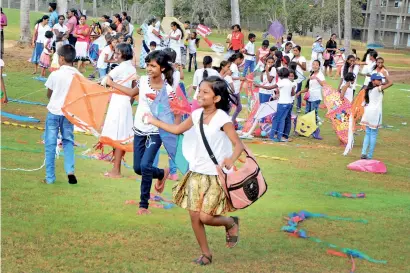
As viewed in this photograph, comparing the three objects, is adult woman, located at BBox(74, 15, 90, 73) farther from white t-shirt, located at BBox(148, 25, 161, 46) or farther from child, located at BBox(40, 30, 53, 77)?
child, located at BBox(40, 30, 53, 77)

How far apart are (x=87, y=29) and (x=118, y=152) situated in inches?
679

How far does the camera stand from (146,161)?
823 cm

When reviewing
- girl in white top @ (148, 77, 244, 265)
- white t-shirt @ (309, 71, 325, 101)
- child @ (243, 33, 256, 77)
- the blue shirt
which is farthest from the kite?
the blue shirt

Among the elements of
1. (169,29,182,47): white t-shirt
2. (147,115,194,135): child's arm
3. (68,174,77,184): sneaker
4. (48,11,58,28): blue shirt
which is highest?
(147,115,194,135): child's arm

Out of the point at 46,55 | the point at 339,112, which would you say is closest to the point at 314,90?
the point at 339,112

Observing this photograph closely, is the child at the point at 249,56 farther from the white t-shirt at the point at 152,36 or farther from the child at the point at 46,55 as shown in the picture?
the child at the point at 46,55

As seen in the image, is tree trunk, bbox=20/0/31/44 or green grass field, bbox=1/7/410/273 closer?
green grass field, bbox=1/7/410/273

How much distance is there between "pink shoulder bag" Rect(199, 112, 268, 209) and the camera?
6.55 metres

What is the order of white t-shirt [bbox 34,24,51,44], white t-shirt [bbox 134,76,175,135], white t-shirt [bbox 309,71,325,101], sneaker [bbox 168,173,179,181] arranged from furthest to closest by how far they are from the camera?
1. white t-shirt [bbox 34,24,51,44]
2. white t-shirt [bbox 309,71,325,101]
3. sneaker [bbox 168,173,179,181]
4. white t-shirt [bbox 134,76,175,135]

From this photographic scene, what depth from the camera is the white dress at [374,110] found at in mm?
13500

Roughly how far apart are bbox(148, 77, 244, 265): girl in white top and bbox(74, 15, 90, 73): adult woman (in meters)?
19.8

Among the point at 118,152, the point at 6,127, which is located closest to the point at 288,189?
the point at 118,152

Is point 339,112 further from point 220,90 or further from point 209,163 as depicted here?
point 209,163

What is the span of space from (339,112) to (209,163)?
385 inches
